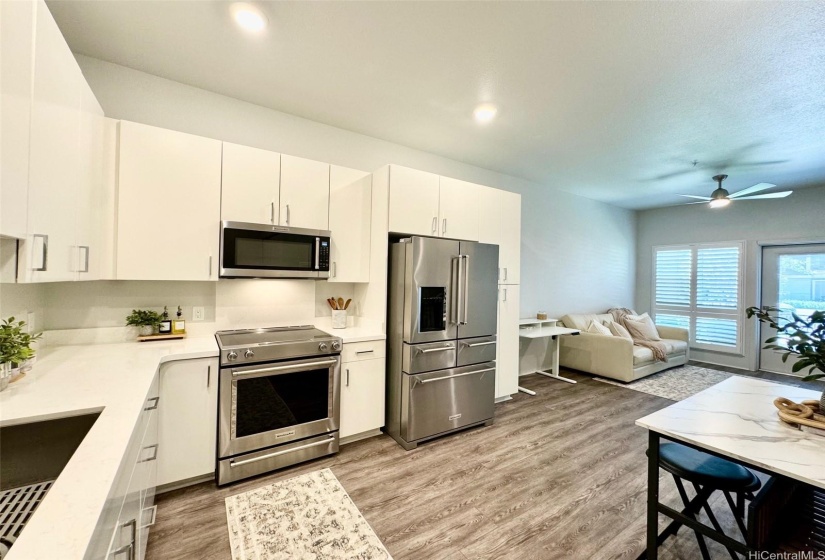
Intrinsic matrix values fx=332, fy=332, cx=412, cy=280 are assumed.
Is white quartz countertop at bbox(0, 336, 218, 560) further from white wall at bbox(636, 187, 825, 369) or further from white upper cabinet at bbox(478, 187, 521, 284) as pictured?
white wall at bbox(636, 187, 825, 369)

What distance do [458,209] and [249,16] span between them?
2201 mm

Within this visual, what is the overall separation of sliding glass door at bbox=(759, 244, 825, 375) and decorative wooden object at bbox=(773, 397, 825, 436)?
4.98 meters

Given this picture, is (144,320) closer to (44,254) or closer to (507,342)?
(44,254)

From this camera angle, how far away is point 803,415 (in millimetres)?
1537

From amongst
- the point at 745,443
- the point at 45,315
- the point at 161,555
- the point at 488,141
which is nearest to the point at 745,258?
the point at 488,141

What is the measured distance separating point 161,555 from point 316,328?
5.67ft

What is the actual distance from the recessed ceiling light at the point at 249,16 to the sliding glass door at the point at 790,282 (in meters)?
7.42

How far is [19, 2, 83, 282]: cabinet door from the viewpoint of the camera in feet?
4.17

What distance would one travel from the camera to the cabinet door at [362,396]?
276 cm

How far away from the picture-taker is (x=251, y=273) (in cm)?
254

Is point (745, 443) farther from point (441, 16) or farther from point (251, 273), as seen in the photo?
point (251, 273)

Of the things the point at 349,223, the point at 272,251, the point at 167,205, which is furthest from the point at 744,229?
the point at 167,205

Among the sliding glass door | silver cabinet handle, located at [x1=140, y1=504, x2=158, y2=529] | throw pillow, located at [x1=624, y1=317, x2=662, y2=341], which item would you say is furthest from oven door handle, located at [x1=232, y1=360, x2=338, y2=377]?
the sliding glass door

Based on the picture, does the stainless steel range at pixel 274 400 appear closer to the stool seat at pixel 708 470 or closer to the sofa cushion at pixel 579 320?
the stool seat at pixel 708 470
